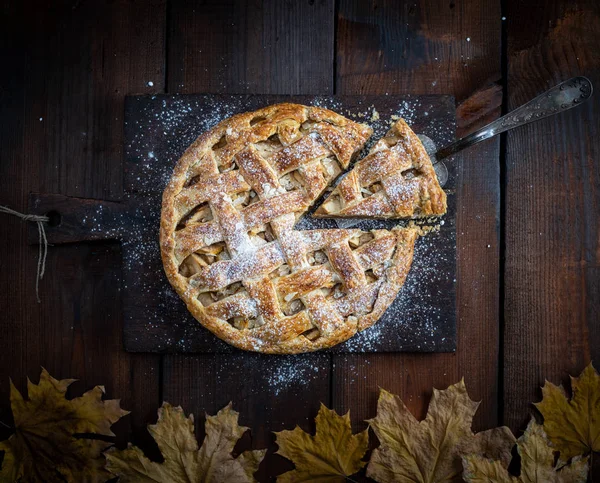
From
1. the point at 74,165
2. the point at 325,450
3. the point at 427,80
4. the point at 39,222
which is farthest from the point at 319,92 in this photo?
the point at 325,450

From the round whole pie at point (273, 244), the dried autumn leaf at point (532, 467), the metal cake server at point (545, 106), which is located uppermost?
the metal cake server at point (545, 106)

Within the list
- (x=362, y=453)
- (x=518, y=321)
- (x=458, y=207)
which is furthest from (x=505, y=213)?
(x=362, y=453)

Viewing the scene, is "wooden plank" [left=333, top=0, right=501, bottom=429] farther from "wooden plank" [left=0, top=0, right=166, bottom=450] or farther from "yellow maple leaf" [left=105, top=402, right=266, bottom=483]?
"wooden plank" [left=0, top=0, right=166, bottom=450]

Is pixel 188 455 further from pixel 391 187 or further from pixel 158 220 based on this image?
pixel 391 187

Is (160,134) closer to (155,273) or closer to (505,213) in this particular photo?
(155,273)

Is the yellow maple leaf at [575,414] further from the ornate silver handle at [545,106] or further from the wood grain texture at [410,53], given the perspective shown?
the wood grain texture at [410,53]

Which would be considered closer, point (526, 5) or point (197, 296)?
point (197, 296)

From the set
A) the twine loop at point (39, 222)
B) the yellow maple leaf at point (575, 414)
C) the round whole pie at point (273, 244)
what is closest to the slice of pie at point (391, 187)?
the round whole pie at point (273, 244)
